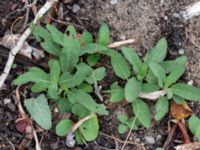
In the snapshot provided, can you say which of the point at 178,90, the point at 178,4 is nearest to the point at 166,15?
the point at 178,4

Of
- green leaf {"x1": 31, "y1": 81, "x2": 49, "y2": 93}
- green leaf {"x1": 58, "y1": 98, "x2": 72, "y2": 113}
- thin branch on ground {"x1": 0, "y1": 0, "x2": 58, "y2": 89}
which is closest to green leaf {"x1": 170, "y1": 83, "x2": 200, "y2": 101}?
green leaf {"x1": 58, "y1": 98, "x2": 72, "y2": 113}

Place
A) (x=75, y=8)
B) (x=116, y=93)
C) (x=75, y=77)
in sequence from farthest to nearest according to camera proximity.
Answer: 1. (x=75, y=8)
2. (x=116, y=93)
3. (x=75, y=77)

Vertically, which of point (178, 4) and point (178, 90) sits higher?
point (178, 4)

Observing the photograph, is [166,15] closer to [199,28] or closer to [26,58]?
[199,28]

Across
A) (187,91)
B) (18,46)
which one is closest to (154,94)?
(187,91)

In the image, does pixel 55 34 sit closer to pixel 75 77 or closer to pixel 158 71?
pixel 75 77

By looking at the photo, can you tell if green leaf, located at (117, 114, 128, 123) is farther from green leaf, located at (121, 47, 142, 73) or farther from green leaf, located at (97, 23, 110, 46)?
green leaf, located at (97, 23, 110, 46)

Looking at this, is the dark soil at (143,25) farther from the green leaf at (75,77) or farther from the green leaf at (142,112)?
the green leaf at (75,77)

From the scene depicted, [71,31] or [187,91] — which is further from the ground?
[71,31]
